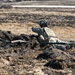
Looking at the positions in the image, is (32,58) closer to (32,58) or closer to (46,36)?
(32,58)

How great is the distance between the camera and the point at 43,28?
23.9m

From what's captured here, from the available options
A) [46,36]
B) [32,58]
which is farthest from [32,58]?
[46,36]

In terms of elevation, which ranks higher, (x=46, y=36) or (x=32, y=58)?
(x=32, y=58)

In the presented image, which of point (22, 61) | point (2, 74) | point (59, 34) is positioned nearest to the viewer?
point (2, 74)

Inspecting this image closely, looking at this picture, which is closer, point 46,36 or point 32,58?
point 32,58

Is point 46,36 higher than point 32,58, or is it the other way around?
point 32,58

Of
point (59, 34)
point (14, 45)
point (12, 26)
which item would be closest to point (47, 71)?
point (14, 45)

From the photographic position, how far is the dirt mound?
1541 centimetres

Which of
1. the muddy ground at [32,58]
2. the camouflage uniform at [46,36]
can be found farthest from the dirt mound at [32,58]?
the camouflage uniform at [46,36]

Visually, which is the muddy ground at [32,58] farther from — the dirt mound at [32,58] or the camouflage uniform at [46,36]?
the camouflage uniform at [46,36]

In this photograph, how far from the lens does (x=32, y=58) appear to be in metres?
18.1

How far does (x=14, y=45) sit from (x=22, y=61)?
3787 mm

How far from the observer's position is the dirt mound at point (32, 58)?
50.6 feet

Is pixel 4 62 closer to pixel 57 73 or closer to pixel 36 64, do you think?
pixel 36 64
